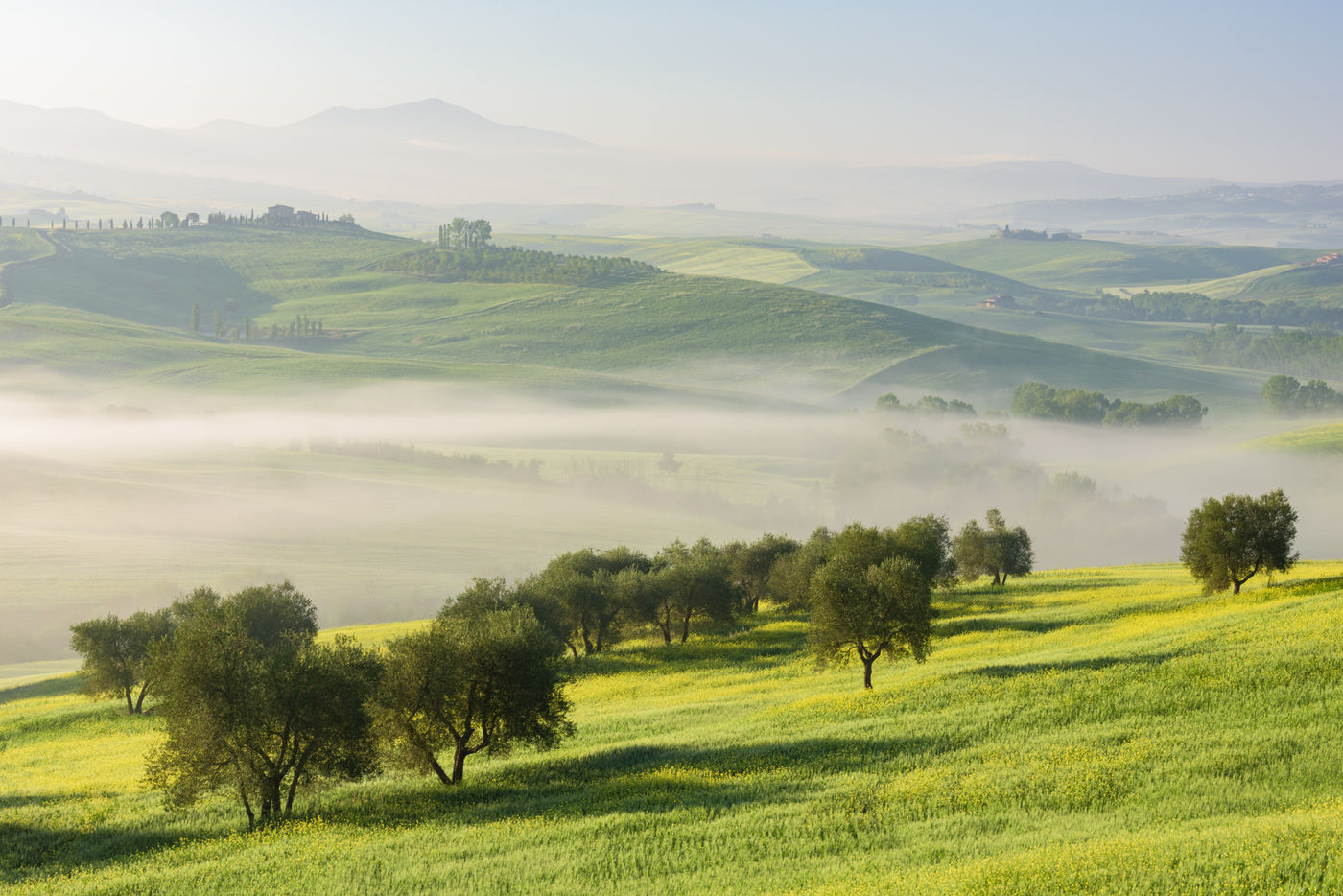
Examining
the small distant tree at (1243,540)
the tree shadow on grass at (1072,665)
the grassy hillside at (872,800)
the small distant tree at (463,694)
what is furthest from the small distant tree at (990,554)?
the small distant tree at (463,694)

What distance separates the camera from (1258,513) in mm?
55688

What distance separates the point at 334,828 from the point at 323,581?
110 meters

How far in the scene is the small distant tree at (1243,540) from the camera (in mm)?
55500

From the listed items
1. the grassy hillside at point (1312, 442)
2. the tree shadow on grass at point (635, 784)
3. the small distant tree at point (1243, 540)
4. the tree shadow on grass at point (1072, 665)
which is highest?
the grassy hillside at point (1312, 442)

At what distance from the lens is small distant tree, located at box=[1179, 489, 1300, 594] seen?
55500 millimetres

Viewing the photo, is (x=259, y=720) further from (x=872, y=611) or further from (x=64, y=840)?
(x=872, y=611)

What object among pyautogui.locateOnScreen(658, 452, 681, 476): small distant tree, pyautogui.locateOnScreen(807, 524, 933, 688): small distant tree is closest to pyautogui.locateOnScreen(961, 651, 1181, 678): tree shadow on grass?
pyautogui.locateOnScreen(807, 524, 933, 688): small distant tree

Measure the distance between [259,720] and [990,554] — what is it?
2406 inches

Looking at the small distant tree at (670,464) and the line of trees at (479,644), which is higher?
the small distant tree at (670,464)

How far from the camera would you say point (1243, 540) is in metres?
55.4

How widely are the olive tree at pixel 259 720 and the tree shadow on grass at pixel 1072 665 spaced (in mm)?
23252

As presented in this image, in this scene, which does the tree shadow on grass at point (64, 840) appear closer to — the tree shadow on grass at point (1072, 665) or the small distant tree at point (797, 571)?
the tree shadow on grass at point (1072, 665)

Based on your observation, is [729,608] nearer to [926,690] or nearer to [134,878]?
[926,690]

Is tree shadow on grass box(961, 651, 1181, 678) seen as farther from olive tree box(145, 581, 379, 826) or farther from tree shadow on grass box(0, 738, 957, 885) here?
olive tree box(145, 581, 379, 826)
